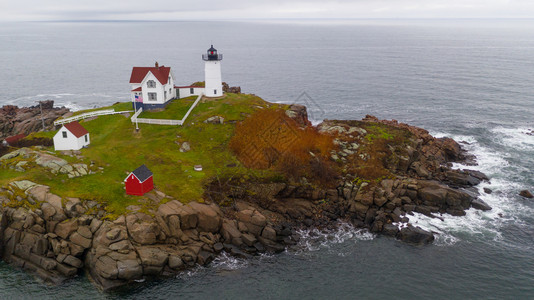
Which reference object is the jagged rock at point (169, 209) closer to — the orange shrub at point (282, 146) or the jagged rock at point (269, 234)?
the jagged rock at point (269, 234)

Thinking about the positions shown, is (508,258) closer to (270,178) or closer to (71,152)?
(270,178)

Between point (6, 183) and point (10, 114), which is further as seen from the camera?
point (10, 114)

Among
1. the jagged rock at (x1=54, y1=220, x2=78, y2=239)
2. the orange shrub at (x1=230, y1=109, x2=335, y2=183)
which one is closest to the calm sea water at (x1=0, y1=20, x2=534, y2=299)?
the jagged rock at (x1=54, y1=220, x2=78, y2=239)

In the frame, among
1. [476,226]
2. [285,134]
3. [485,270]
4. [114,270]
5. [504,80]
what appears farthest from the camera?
[504,80]

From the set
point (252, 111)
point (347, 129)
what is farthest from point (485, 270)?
point (252, 111)

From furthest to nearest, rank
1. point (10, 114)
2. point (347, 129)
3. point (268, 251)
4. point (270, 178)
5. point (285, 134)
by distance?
point (10, 114) < point (347, 129) < point (285, 134) < point (270, 178) < point (268, 251)

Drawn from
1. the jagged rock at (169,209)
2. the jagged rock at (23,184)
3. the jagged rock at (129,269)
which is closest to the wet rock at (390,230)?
the jagged rock at (169,209)
